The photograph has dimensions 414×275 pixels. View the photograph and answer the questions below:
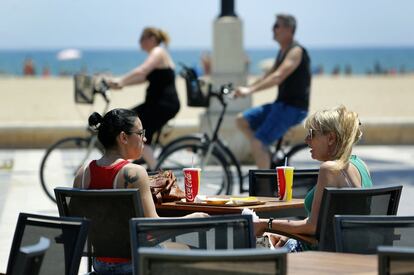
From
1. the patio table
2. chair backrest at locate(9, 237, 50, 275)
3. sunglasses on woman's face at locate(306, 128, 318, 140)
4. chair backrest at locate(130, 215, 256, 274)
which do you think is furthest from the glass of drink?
chair backrest at locate(9, 237, 50, 275)

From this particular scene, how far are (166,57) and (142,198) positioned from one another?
5.60m

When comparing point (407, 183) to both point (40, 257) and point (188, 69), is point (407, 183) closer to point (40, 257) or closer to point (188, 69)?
point (188, 69)

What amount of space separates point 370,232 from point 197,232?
0.68 m

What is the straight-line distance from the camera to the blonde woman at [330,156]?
5.23 m

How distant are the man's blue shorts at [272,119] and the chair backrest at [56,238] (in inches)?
228

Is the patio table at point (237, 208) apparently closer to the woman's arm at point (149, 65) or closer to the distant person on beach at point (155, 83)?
the distant person on beach at point (155, 83)

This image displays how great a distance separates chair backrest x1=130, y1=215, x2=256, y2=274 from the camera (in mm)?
4113

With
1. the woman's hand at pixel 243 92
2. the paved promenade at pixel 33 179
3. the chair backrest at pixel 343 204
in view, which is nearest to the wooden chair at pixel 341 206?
the chair backrest at pixel 343 204

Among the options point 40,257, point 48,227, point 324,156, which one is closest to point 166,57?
point 324,156

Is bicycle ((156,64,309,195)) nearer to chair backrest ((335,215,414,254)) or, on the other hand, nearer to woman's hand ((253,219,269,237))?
woman's hand ((253,219,269,237))

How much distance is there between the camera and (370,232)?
4.38 meters

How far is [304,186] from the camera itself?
253 inches

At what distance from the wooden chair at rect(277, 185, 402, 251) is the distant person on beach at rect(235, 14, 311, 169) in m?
4.81

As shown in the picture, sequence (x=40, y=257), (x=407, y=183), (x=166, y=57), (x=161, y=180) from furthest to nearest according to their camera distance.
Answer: (x=407, y=183) → (x=166, y=57) → (x=161, y=180) → (x=40, y=257)
